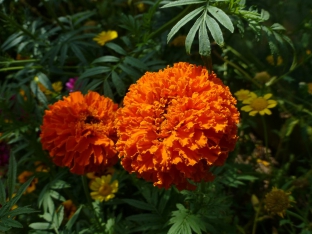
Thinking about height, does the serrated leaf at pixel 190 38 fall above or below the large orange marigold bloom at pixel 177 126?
above

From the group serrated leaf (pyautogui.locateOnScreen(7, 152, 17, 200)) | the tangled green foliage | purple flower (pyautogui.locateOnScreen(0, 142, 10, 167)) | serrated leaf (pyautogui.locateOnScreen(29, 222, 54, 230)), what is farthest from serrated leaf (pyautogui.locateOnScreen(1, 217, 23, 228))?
purple flower (pyautogui.locateOnScreen(0, 142, 10, 167))

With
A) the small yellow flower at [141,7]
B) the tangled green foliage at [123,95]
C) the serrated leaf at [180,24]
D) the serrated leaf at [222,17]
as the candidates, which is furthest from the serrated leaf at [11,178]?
the small yellow flower at [141,7]

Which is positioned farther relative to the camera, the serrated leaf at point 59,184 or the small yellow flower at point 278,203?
the serrated leaf at point 59,184

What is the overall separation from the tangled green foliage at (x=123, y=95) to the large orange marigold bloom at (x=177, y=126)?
12 centimetres

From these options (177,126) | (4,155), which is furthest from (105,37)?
(177,126)

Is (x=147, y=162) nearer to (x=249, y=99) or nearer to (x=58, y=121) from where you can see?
(x=58, y=121)

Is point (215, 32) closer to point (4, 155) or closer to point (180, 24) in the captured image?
point (180, 24)

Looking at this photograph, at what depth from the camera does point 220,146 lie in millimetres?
1232

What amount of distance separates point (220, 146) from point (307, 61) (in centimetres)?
90

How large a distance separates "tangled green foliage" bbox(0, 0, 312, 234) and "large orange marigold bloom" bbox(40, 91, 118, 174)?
151 mm

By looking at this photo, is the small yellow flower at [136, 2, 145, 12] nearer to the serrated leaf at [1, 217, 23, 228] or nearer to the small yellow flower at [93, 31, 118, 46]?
the small yellow flower at [93, 31, 118, 46]

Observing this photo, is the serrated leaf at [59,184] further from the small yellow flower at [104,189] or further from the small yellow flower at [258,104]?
the small yellow flower at [258,104]

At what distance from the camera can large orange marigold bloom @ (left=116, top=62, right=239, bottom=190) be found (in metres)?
1.17

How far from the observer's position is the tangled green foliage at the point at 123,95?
1.42m
